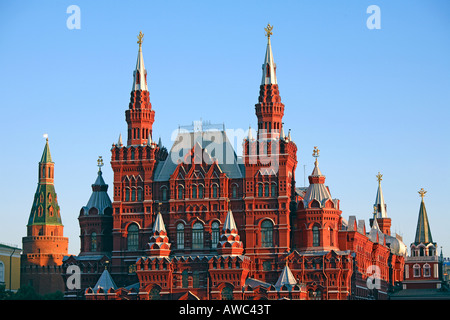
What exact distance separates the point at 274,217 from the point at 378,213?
58222 millimetres

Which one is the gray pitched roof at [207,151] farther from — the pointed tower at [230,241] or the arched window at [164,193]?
the pointed tower at [230,241]

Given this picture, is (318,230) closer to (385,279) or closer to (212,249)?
(212,249)

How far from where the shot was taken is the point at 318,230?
395 feet

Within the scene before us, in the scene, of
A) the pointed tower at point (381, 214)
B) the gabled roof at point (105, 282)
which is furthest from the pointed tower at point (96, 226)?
the pointed tower at point (381, 214)

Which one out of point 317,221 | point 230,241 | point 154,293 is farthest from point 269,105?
point 154,293

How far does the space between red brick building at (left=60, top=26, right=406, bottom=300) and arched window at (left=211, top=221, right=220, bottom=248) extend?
175 mm

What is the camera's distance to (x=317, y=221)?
120500 mm

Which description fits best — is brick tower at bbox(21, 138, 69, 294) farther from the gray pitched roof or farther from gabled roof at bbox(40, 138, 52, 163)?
the gray pitched roof

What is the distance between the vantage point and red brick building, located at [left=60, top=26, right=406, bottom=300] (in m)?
118

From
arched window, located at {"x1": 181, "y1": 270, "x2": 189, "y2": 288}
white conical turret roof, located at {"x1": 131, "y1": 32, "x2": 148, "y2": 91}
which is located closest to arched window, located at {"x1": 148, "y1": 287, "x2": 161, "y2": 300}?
arched window, located at {"x1": 181, "y1": 270, "x2": 189, "y2": 288}

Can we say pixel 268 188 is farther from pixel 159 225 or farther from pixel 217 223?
pixel 159 225

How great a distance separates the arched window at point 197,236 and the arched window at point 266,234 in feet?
24.2
